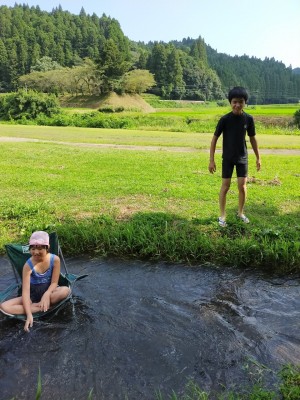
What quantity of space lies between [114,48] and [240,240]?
3118 inches

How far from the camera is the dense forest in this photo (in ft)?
257

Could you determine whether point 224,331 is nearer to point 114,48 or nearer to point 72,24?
point 114,48

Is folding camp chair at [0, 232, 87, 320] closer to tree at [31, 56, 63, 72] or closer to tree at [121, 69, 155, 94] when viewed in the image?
tree at [121, 69, 155, 94]

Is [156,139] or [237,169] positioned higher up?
[237,169]

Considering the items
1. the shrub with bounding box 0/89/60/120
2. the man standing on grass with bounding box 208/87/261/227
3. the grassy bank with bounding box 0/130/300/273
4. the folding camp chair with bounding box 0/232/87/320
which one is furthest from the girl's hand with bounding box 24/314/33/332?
the shrub with bounding box 0/89/60/120

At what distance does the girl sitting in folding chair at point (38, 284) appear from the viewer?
14.8 feet

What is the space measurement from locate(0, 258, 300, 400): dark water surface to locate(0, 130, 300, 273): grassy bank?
52 cm

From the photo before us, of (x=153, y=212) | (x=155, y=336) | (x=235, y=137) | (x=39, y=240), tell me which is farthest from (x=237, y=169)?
(x=39, y=240)

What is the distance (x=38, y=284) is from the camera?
15.7ft

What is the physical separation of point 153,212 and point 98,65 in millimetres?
76177

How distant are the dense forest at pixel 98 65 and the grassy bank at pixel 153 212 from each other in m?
68.2

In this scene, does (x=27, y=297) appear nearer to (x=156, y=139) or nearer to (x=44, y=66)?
(x=156, y=139)

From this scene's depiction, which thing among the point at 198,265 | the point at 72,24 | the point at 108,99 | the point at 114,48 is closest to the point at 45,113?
the point at 108,99

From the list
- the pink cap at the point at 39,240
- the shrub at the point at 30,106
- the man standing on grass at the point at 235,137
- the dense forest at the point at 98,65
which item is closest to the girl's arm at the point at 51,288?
the pink cap at the point at 39,240
